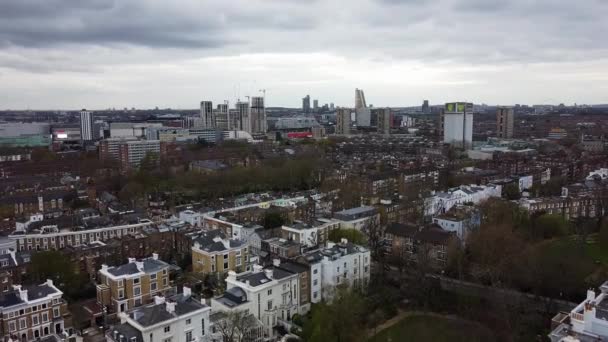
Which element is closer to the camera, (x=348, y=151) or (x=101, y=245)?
(x=101, y=245)

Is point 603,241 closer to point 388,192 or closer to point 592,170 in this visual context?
point 388,192

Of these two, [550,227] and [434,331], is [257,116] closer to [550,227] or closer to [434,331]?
[550,227]

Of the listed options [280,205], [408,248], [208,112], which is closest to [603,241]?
[408,248]

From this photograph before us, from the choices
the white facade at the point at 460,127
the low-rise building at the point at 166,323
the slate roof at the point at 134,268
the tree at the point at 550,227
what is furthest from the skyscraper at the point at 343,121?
the low-rise building at the point at 166,323

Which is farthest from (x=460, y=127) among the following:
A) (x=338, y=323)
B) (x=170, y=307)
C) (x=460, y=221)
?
(x=170, y=307)

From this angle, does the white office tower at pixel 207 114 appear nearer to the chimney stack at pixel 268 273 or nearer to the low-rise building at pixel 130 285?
the low-rise building at pixel 130 285
